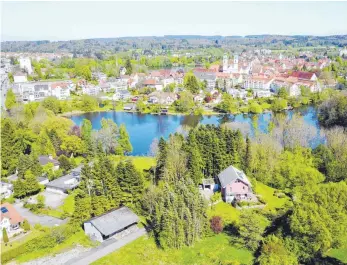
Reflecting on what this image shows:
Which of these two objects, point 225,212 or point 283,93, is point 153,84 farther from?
point 225,212

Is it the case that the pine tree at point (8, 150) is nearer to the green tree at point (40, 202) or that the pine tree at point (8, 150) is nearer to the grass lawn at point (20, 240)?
the green tree at point (40, 202)

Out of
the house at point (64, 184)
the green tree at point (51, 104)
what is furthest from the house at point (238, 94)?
the house at point (64, 184)

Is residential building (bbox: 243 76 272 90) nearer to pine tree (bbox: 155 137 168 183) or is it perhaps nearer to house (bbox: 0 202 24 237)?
pine tree (bbox: 155 137 168 183)

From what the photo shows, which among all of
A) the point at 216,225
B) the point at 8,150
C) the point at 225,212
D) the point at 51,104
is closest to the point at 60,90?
the point at 51,104

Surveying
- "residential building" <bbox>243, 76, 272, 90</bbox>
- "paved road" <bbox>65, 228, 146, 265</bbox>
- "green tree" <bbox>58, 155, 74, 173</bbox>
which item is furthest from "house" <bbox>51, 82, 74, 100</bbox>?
"paved road" <bbox>65, 228, 146, 265</bbox>

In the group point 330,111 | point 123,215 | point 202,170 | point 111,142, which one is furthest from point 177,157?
point 330,111

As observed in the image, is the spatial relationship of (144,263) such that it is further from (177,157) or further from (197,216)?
(177,157)
